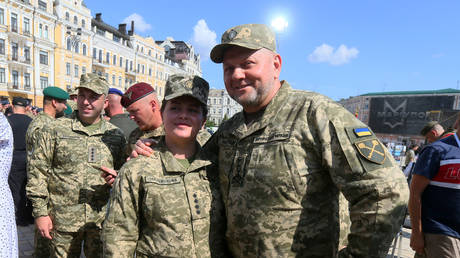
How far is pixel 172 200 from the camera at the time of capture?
185 cm

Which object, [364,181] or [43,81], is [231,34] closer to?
[364,181]

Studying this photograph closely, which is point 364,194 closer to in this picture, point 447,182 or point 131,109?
point 447,182

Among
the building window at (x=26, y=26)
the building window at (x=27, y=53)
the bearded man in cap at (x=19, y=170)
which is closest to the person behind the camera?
the bearded man in cap at (x=19, y=170)

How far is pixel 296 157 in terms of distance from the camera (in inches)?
64.7

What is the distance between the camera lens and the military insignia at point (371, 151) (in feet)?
4.67

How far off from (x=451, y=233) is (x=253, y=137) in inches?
101

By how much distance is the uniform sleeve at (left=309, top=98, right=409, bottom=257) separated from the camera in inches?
54.1

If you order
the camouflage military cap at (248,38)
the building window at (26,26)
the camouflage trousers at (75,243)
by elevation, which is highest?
the building window at (26,26)

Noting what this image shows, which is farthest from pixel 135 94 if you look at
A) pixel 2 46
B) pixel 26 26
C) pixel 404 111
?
pixel 404 111

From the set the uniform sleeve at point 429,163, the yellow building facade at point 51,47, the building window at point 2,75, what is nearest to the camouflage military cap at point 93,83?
the uniform sleeve at point 429,163

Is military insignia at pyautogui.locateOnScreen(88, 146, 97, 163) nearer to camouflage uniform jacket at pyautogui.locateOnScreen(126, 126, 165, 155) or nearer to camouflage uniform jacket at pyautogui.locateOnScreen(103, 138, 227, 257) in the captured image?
camouflage uniform jacket at pyautogui.locateOnScreen(126, 126, 165, 155)

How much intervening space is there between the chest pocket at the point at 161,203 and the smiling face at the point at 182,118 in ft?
1.18

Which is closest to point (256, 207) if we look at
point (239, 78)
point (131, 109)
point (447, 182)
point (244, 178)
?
point (244, 178)

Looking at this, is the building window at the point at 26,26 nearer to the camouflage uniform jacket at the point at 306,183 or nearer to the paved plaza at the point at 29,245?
the paved plaza at the point at 29,245
